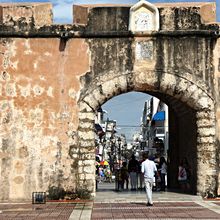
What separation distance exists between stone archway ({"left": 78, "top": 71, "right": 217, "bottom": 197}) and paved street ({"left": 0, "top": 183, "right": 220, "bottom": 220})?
2.80 feet

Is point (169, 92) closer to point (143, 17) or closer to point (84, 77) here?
point (143, 17)

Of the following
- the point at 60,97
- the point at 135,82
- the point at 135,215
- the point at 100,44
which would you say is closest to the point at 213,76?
the point at 135,82

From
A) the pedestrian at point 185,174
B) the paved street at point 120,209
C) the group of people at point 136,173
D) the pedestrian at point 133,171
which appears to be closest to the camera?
the paved street at point 120,209

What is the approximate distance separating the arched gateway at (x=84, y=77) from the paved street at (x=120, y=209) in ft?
2.74

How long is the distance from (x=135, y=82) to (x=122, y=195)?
11.0 ft

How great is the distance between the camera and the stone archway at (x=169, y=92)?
1365cm

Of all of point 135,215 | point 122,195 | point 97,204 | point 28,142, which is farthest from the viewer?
point 122,195

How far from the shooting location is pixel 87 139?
13.7 meters

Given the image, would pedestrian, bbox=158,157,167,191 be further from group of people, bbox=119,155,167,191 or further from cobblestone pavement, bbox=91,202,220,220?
cobblestone pavement, bbox=91,202,220,220

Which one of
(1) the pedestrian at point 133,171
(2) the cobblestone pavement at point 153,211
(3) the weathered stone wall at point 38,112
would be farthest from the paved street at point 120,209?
(1) the pedestrian at point 133,171

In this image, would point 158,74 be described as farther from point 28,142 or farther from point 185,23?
point 28,142

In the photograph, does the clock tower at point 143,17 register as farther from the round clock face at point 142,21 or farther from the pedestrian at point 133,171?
the pedestrian at point 133,171

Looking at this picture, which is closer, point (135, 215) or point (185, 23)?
point (135, 215)

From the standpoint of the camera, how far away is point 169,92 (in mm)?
13898
